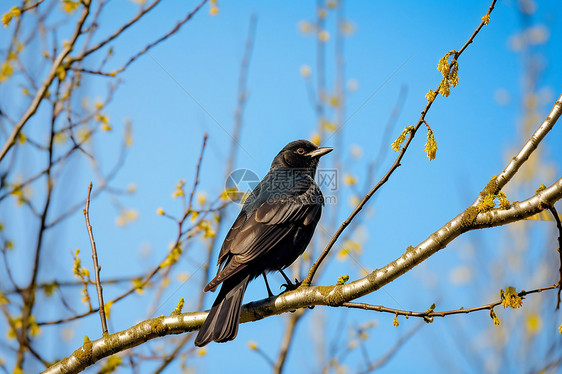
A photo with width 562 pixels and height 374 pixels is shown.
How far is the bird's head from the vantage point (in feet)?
19.6

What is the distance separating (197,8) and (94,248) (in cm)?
217

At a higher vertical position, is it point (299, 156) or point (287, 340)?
point (299, 156)

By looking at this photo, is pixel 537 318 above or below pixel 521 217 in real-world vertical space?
above

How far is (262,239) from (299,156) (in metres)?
1.91

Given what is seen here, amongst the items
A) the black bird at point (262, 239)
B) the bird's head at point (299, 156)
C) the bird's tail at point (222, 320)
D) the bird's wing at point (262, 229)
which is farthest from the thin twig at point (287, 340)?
the bird's head at point (299, 156)

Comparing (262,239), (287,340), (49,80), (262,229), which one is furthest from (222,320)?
(49,80)

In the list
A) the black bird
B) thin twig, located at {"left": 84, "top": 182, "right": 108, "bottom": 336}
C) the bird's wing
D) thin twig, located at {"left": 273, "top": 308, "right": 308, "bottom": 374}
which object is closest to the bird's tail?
the black bird

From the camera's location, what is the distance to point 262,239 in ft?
14.1

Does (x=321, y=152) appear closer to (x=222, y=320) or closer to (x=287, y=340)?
(x=287, y=340)

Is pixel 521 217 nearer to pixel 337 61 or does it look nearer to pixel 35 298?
pixel 35 298

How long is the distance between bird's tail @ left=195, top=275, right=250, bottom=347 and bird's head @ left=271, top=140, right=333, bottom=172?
2391 mm

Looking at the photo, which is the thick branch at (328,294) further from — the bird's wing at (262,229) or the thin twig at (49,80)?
the thin twig at (49,80)

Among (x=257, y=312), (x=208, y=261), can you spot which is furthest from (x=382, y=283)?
(x=208, y=261)

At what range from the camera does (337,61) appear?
283 inches
